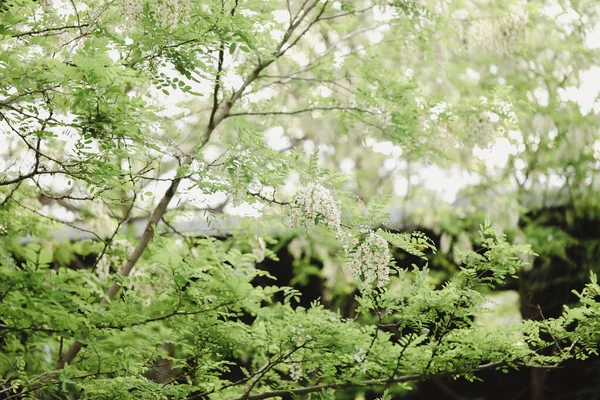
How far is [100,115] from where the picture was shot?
3.02m

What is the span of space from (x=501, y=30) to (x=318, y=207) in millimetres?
3681

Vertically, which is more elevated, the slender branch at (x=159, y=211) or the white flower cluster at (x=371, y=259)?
the slender branch at (x=159, y=211)

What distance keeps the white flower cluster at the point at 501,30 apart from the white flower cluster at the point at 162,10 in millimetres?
3641

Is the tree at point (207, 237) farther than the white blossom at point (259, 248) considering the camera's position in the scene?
No

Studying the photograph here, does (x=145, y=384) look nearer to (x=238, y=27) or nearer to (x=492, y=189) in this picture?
(x=238, y=27)

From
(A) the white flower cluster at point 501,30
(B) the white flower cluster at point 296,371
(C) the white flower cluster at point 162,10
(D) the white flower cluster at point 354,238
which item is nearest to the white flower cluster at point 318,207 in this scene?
(D) the white flower cluster at point 354,238

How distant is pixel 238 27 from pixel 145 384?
191cm

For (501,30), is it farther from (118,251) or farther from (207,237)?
(118,251)

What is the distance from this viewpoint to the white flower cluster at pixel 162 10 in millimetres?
3051

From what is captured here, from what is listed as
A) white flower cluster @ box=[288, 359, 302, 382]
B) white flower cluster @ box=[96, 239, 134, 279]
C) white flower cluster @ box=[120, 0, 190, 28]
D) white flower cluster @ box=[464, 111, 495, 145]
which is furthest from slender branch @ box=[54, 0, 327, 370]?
white flower cluster @ box=[464, 111, 495, 145]

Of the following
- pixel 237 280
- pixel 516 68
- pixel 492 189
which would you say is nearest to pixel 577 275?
pixel 492 189

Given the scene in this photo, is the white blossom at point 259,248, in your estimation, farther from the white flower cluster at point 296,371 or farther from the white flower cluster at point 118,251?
the white flower cluster at point 296,371

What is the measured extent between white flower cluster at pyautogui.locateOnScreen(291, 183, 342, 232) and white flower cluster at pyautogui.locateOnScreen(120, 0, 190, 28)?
3.49ft

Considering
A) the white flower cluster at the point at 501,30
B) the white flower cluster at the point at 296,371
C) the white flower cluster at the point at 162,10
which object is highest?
the white flower cluster at the point at 501,30
